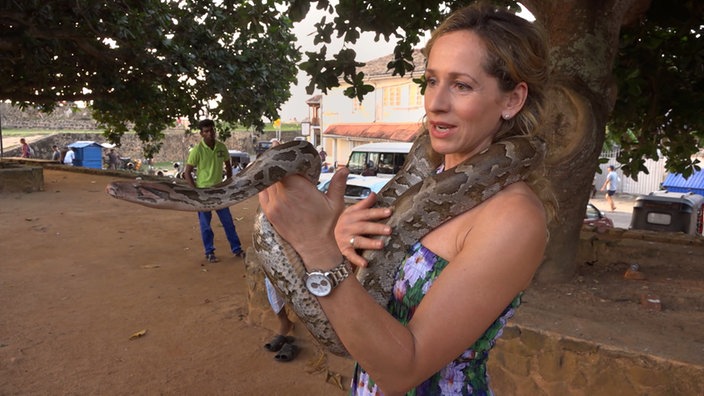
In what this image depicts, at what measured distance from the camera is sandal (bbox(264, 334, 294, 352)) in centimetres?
517

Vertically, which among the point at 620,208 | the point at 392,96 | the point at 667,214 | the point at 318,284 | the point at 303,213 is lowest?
the point at 620,208

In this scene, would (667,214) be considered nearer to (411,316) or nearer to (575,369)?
(575,369)

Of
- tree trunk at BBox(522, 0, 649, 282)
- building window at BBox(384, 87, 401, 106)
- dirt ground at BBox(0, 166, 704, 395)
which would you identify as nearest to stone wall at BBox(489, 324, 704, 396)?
dirt ground at BBox(0, 166, 704, 395)

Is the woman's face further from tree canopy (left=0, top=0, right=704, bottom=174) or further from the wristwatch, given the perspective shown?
tree canopy (left=0, top=0, right=704, bottom=174)

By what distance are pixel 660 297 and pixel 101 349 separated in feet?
18.6

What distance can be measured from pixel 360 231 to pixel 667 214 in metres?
11.5

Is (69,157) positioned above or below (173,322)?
above

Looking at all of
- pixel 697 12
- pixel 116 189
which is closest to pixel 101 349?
pixel 116 189

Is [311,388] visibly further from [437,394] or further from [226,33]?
[226,33]

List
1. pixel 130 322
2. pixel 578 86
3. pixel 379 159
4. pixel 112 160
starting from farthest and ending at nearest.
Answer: pixel 112 160
pixel 379 159
pixel 130 322
pixel 578 86

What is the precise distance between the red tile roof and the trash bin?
623 inches

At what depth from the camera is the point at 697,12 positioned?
20.6 feet

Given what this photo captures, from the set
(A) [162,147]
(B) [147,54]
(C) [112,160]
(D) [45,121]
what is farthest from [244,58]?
(D) [45,121]

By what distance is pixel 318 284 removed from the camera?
1341 mm
